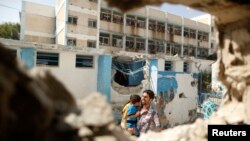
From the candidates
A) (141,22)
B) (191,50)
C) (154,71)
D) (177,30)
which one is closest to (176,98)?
(154,71)

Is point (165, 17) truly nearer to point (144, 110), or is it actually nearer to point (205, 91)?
point (205, 91)

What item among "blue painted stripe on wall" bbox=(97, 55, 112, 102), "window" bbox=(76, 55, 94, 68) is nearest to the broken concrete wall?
"blue painted stripe on wall" bbox=(97, 55, 112, 102)

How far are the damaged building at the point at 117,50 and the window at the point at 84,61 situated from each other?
3 cm

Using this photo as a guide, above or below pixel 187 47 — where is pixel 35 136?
below

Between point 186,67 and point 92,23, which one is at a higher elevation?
point 92,23

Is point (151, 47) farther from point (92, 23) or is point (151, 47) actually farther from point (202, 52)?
point (202, 52)

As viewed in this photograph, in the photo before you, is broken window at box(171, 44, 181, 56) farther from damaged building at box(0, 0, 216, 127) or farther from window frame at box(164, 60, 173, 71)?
window frame at box(164, 60, 173, 71)

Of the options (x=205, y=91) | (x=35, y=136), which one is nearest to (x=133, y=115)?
(x=35, y=136)

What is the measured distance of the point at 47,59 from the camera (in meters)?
14.2

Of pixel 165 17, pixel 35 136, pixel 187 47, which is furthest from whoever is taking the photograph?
pixel 187 47

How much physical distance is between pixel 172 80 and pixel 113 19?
1163 cm

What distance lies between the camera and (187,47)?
1359 inches

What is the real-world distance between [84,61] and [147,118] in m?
11.5

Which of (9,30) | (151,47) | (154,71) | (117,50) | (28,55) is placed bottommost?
(154,71)
